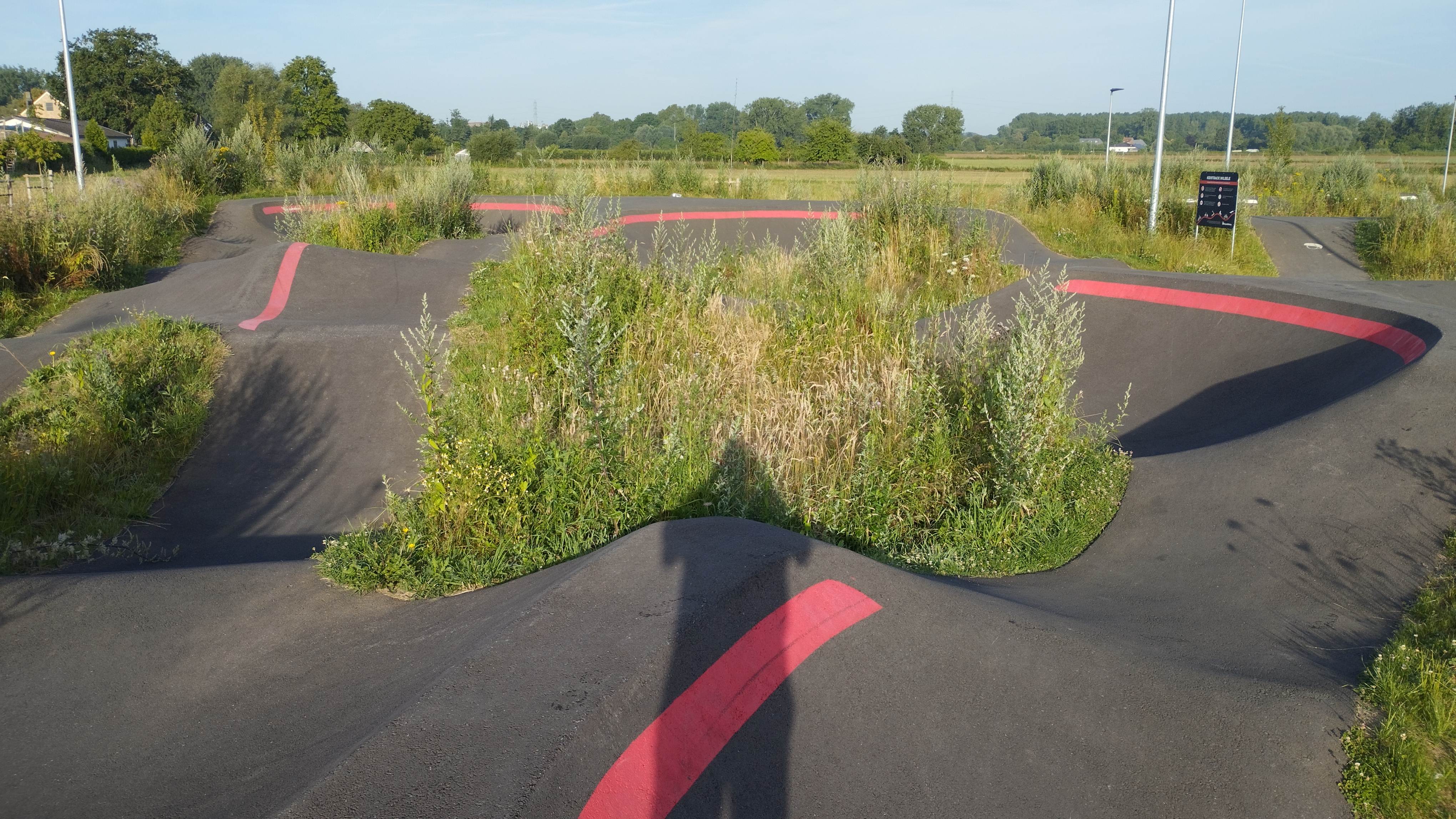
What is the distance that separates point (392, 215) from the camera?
15289 mm

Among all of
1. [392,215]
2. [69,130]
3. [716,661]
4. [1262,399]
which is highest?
[69,130]

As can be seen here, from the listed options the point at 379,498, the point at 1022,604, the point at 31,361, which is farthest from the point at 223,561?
the point at 1022,604

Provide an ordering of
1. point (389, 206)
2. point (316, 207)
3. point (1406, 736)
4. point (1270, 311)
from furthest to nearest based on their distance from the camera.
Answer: point (316, 207), point (389, 206), point (1270, 311), point (1406, 736)

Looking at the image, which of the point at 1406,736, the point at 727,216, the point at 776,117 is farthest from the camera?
the point at 776,117

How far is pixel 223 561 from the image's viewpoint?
19.6ft

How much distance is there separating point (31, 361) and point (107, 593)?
4677mm

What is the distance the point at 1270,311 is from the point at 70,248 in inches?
632

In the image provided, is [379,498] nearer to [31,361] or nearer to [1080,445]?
[31,361]

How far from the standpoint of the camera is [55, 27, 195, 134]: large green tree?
55.7 meters

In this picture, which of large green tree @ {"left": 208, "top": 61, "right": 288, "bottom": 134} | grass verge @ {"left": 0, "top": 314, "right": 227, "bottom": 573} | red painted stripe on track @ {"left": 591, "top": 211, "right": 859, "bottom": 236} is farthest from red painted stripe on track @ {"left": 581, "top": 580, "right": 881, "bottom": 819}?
large green tree @ {"left": 208, "top": 61, "right": 288, "bottom": 134}

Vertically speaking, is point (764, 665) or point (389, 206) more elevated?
point (389, 206)

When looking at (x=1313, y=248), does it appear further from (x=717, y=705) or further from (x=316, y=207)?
(x=316, y=207)

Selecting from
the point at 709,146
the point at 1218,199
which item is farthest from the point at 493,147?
the point at 1218,199

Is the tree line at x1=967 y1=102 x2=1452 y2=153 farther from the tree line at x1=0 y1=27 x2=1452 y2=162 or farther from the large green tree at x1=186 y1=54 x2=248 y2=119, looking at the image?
the large green tree at x1=186 y1=54 x2=248 y2=119
